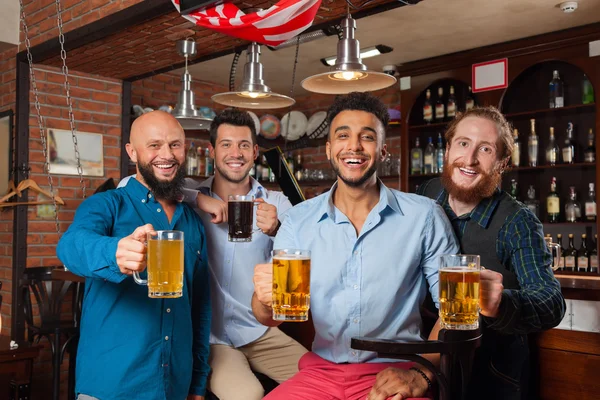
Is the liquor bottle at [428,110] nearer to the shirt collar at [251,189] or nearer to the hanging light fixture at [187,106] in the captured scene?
the hanging light fixture at [187,106]

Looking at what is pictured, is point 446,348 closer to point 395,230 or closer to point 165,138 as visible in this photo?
point 395,230

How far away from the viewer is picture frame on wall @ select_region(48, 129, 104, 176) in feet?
15.8

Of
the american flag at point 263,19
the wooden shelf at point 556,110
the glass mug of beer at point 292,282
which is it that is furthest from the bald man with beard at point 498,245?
the wooden shelf at point 556,110

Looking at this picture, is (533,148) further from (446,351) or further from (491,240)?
(446,351)

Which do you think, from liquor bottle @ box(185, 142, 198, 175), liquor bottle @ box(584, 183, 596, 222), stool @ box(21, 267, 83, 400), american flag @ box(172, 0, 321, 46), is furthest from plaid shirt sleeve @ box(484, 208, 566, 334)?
liquor bottle @ box(185, 142, 198, 175)

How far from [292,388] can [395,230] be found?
58cm

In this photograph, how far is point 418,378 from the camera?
69.4 inches

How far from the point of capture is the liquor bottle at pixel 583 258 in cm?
491

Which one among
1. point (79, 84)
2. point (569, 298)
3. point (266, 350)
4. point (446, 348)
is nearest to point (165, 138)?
point (266, 350)

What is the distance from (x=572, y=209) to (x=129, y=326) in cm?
401

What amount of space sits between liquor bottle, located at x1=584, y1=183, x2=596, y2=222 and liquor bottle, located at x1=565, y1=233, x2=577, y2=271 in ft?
0.67

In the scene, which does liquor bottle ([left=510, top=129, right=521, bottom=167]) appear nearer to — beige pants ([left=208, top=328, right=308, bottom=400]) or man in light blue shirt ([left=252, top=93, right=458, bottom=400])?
beige pants ([left=208, top=328, right=308, bottom=400])

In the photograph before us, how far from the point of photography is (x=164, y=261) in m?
1.61

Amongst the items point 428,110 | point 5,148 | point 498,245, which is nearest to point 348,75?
point 498,245
